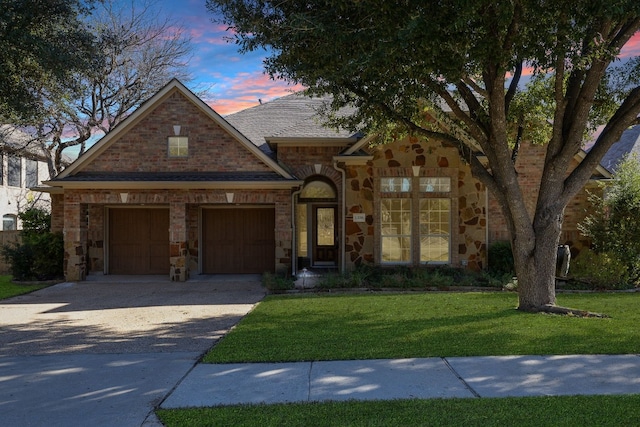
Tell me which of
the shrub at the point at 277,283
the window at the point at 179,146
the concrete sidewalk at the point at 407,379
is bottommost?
the concrete sidewalk at the point at 407,379

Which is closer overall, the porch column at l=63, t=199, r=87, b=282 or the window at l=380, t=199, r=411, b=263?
the porch column at l=63, t=199, r=87, b=282

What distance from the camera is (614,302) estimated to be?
11.9m

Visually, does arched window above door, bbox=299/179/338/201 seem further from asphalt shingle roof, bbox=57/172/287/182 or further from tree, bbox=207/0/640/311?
tree, bbox=207/0/640/311

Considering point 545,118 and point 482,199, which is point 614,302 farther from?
point 482,199

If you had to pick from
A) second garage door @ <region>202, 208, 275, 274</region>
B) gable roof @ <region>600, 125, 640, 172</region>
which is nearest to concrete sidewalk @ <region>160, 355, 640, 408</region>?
second garage door @ <region>202, 208, 275, 274</region>

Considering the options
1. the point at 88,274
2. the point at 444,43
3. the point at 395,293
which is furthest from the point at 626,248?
the point at 88,274

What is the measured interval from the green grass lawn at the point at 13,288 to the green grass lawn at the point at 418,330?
292 inches

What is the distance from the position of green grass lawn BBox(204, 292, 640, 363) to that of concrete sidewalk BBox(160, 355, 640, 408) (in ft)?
1.17

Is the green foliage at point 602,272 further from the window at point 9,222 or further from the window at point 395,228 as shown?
the window at point 9,222

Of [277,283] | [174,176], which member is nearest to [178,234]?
[174,176]

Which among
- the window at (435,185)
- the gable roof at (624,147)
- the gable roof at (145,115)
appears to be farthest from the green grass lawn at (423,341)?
the gable roof at (624,147)

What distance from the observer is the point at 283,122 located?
1997 cm

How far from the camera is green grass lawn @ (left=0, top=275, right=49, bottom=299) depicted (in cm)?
1462

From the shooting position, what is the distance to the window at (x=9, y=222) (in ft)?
91.2
